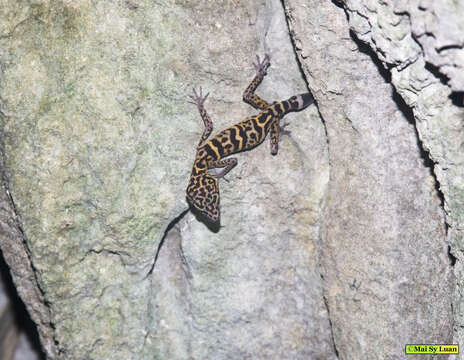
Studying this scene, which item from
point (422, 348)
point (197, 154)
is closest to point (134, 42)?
point (197, 154)

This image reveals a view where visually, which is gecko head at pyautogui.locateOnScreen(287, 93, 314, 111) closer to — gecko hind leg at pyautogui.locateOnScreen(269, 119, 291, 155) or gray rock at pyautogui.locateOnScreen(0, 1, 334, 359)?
gray rock at pyautogui.locateOnScreen(0, 1, 334, 359)

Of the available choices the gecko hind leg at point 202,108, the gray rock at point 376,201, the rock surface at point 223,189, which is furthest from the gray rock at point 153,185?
the gray rock at point 376,201

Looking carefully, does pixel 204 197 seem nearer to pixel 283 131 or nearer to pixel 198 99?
pixel 198 99

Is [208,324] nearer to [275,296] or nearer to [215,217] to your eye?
[275,296]

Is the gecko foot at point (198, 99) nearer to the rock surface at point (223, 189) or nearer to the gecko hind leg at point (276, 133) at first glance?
the rock surface at point (223, 189)

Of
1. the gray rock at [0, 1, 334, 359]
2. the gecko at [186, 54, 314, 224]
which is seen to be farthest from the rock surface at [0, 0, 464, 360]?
the gecko at [186, 54, 314, 224]
